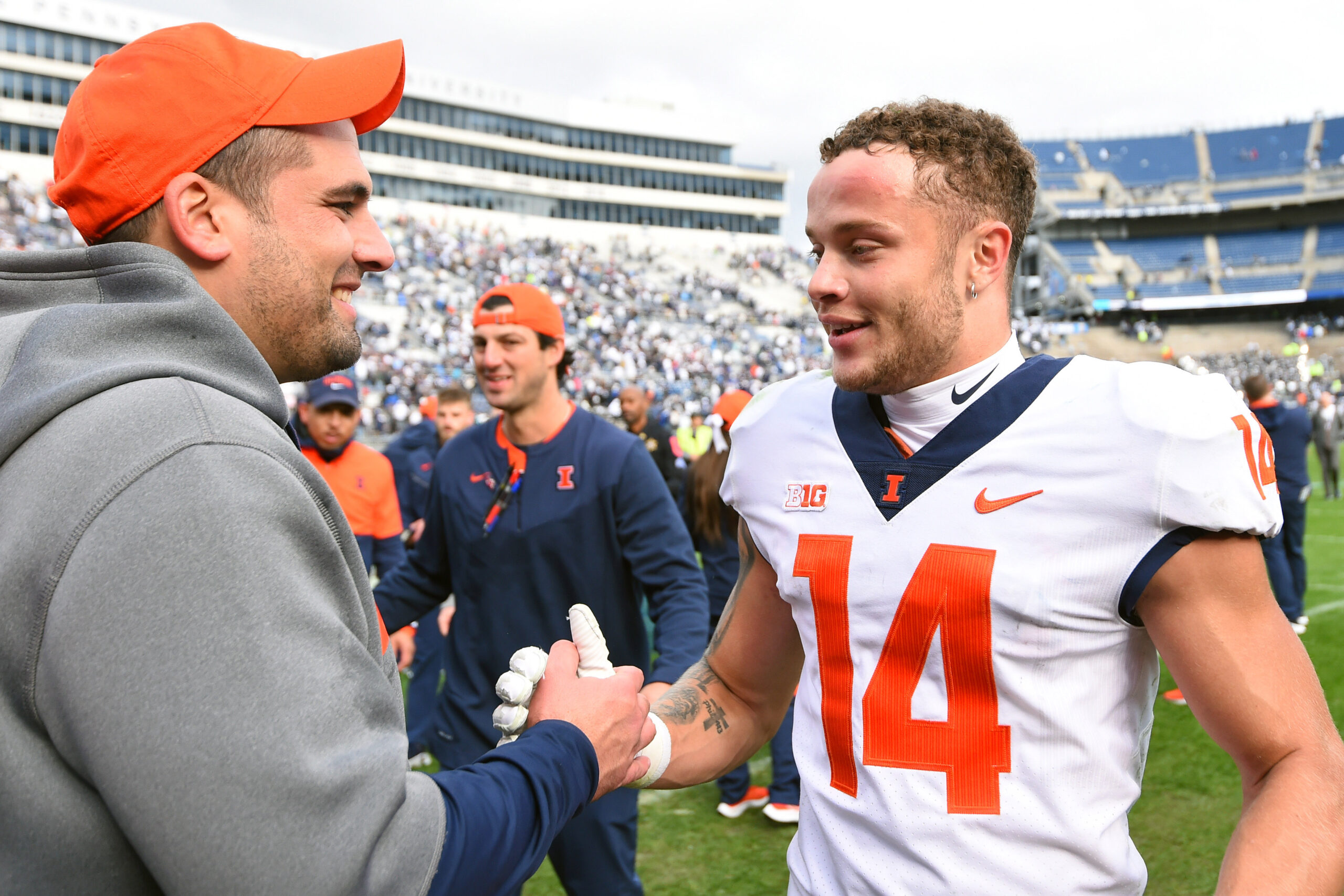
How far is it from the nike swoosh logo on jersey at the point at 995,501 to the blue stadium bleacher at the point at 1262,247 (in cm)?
5549

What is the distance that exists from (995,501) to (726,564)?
443 centimetres

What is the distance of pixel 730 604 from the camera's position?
2271 mm

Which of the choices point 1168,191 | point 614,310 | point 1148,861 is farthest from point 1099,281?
point 1148,861

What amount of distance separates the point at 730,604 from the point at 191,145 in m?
1.46

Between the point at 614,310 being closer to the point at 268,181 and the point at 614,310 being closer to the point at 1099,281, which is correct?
the point at 1099,281

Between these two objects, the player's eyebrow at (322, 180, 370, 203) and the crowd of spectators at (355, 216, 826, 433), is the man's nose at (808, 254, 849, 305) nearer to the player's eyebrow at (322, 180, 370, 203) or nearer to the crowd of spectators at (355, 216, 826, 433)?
the player's eyebrow at (322, 180, 370, 203)

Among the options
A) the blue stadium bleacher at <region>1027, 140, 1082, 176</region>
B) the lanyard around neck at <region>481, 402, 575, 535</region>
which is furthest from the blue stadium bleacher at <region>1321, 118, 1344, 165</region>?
the lanyard around neck at <region>481, 402, 575, 535</region>

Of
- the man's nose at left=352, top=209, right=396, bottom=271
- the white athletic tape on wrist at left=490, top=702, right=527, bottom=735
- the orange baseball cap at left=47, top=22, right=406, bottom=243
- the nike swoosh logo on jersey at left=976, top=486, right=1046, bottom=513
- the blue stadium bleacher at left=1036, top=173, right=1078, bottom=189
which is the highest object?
the blue stadium bleacher at left=1036, top=173, right=1078, bottom=189

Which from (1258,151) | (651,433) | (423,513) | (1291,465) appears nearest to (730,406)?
(423,513)

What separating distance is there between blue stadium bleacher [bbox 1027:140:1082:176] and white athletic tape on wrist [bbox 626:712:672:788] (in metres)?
56.2

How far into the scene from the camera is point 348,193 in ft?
5.31

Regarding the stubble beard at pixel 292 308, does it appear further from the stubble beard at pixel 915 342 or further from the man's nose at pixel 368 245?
the stubble beard at pixel 915 342

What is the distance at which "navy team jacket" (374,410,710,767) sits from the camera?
361cm

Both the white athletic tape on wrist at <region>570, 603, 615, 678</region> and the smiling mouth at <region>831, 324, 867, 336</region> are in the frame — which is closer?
the white athletic tape on wrist at <region>570, 603, 615, 678</region>
